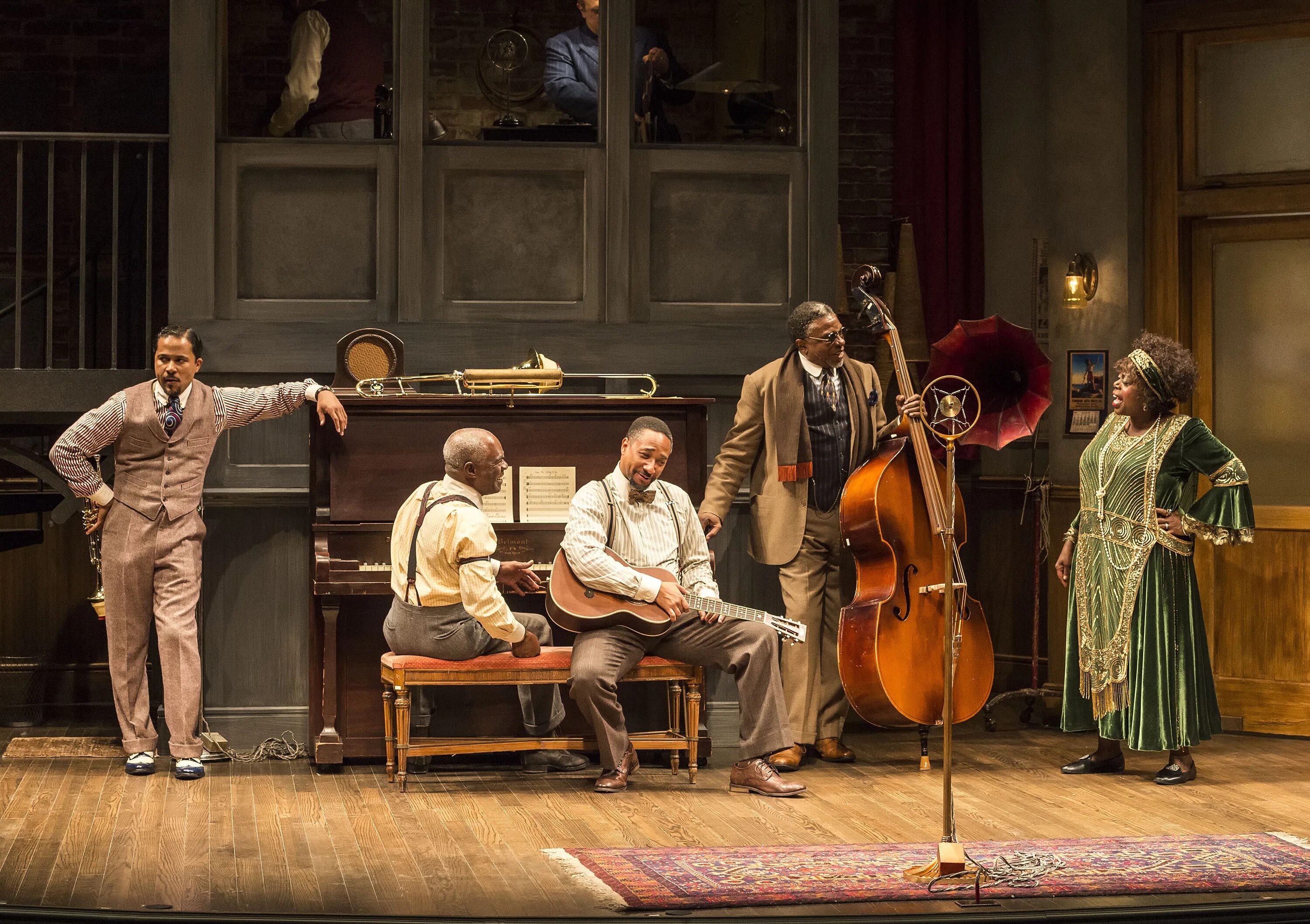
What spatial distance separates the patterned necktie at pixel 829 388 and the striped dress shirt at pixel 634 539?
697mm

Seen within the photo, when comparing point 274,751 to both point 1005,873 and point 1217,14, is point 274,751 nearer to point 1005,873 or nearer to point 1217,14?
point 1005,873

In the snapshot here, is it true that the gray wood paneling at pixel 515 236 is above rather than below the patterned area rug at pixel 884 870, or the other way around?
above

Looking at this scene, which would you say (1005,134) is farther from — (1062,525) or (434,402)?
(434,402)

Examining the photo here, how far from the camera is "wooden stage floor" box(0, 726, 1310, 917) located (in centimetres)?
423

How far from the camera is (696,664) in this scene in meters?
5.82

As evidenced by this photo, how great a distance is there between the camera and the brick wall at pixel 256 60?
773cm

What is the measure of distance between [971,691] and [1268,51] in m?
3.20

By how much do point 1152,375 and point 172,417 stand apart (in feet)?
11.6

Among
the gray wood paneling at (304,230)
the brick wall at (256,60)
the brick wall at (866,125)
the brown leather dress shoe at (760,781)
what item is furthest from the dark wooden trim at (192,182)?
the brick wall at (866,125)

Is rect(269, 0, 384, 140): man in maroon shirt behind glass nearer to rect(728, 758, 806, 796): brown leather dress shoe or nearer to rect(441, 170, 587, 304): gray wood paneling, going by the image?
rect(441, 170, 587, 304): gray wood paneling

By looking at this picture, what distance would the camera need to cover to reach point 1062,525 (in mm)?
7434

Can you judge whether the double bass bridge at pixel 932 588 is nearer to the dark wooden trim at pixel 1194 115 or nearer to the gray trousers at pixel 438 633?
the gray trousers at pixel 438 633

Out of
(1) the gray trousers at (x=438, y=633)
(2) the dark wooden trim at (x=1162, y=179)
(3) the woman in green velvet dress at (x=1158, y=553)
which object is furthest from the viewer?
(2) the dark wooden trim at (x=1162, y=179)

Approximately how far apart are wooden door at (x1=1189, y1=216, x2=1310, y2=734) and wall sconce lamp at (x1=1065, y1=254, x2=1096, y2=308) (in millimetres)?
421
